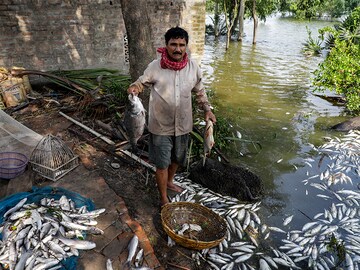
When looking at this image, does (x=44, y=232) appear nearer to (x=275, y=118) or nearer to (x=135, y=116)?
(x=135, y=116)

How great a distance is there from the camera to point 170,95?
3.64m

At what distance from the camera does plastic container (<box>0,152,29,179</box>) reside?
4.16 metres

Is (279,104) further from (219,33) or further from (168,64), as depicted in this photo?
(219,33)

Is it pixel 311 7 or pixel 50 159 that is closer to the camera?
pixel 50 159

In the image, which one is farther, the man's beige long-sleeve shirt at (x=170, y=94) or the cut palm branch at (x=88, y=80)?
the cut palm branch at (x=88, y=80)

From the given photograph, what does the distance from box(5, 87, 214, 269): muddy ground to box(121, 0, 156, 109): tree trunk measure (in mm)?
1485

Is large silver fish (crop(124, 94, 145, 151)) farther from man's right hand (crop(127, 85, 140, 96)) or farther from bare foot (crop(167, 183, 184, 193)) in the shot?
bare foot (crop(167, 183, 184, 193))

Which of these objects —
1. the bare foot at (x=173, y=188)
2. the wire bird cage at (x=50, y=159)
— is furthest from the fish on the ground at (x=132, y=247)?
the wire bird cage at (x=50, y=159)

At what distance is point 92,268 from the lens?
295cm

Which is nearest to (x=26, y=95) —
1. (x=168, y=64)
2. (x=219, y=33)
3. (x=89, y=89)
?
(x=89, y=89)

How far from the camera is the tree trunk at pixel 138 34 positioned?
5270 millimetres

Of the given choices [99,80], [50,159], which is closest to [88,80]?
[99,80]

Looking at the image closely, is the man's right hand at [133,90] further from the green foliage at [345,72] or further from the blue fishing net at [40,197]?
the green foliage at [345,72]

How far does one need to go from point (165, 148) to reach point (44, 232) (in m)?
1.79
